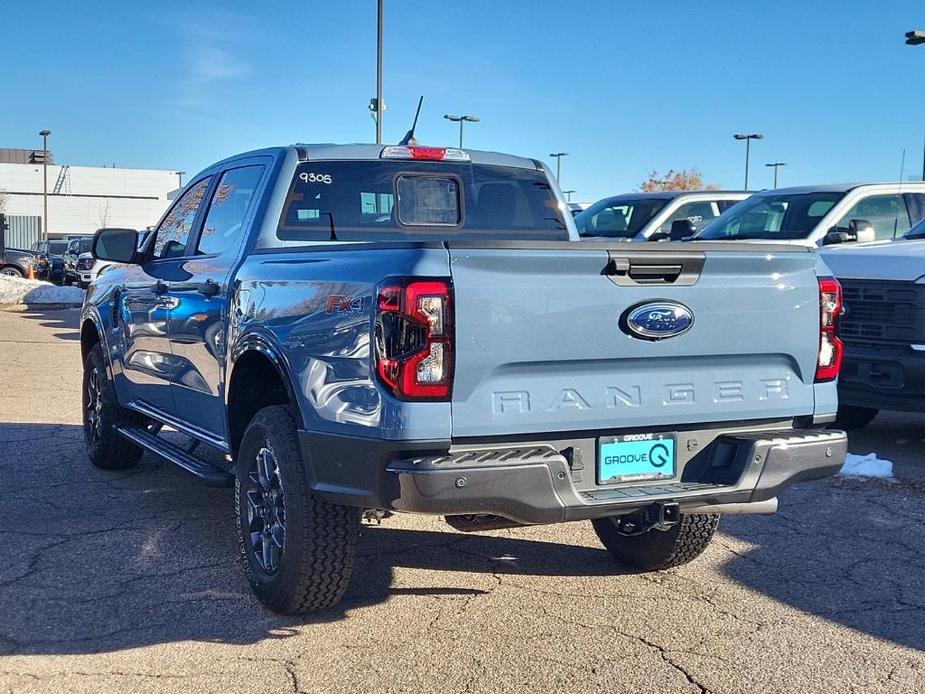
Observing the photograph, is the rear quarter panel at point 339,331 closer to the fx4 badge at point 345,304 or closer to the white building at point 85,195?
the fx4 badge at point 345,304

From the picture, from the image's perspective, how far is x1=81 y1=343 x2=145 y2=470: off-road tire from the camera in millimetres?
Result: 6797

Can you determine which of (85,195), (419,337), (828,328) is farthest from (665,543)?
(85,195)

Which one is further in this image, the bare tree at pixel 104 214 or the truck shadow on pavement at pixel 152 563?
the bare tree at pixel 104 214

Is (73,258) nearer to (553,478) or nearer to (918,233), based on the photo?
(918,233)

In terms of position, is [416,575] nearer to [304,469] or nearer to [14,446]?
[304,469]

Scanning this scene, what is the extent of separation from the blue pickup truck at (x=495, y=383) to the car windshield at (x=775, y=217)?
6.08 m

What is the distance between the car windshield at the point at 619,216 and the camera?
15016 millimetres

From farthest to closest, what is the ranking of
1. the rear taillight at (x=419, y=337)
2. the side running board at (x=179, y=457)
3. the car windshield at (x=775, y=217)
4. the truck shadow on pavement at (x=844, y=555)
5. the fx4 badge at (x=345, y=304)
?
the car windshield at (x=775, y=217) → the side running board at (x=179, y=457) → the truck shadow on pavement at (x=844, y=555) → the fx4 badge at (x=345, y=304) → the rear taillight at (x=419, y=337)

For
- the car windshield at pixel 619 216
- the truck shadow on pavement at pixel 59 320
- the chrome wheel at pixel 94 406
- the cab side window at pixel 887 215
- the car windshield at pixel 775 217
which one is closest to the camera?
the chrome wheel at pixel 94 406

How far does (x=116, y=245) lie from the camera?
20.6 feet

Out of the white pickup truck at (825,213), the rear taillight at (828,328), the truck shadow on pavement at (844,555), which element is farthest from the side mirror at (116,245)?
the white pickup truck at (825,213)

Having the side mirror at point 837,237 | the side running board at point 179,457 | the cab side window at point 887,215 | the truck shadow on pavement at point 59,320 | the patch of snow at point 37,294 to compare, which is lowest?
the truck shadow on pavement at point 59,320

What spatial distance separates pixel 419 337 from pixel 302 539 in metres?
1.01

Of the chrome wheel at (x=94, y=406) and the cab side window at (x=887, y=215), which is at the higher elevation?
the cab side window at (x=887, y=215)
